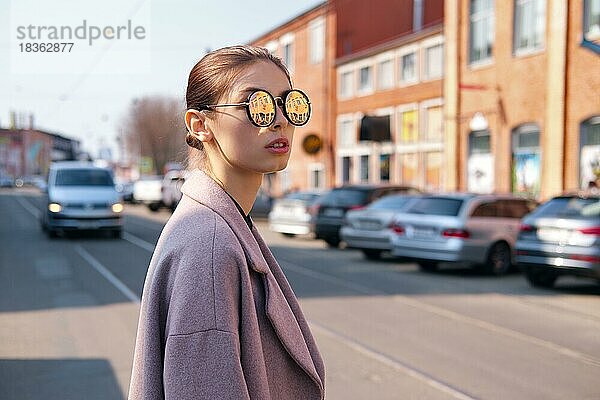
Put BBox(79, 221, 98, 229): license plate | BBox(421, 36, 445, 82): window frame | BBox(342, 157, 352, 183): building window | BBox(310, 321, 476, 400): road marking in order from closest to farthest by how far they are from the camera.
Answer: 1. BBox(310, 321, 476, 400): road marking
2. BBox(79, 221, 98, 229): license plate
3. BBox(421, 36, 445, 82): window frame
4. BBox(342, 157, 352, 183): building window

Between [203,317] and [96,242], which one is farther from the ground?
[203,317]

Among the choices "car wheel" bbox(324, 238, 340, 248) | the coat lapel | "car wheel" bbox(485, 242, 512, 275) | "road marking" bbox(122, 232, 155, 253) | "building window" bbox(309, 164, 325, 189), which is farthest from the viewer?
"building window" bbox(309, 164, 325, 189)

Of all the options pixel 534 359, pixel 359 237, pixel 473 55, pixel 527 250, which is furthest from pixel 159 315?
pixel 473 55

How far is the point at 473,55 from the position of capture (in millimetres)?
24969

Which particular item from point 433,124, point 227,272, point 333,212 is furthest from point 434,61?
point 227,272

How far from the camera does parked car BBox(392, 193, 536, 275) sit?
13.3 metres

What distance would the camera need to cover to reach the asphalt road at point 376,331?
5875mm

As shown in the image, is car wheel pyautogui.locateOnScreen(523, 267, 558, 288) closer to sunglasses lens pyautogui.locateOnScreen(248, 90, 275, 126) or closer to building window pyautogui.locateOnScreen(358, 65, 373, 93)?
sunglasses lens pyautogui.locateOnScreen(248, 90, 275, 126)

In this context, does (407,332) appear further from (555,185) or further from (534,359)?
(555,185)

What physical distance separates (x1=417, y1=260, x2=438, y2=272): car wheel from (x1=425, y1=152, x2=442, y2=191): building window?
12841 mm

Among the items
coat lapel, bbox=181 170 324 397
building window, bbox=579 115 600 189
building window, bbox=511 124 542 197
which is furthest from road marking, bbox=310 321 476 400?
building window, bbox=511 124 542 197

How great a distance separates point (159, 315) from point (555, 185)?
65.9 ft

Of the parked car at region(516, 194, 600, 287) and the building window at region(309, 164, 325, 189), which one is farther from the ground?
the building window at region(309, 164, 325, 189)

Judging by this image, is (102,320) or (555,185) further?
(555,185)
